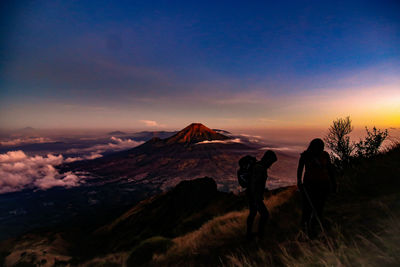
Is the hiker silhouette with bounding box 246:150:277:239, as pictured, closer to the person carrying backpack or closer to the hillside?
the person carrying backpack

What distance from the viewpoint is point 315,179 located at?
475 centimetres

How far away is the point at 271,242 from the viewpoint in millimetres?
5664

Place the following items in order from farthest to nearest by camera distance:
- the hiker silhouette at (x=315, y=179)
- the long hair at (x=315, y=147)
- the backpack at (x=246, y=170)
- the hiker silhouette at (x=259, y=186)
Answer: the backpack at (x=246, y=170) < the hiker silhouette at (x=259, y=186) < the long hair at (x=315, y=147) < the hiker silhouette at (x=315, y=179)

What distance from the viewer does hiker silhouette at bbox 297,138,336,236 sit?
187 inches

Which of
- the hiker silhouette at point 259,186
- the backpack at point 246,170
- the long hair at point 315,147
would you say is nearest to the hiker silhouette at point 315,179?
the long hair at point 315,147

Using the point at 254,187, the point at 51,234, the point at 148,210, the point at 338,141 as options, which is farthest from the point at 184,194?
the point at 254,187

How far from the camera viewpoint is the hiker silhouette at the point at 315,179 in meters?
4.74

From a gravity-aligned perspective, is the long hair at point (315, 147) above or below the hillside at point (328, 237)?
above

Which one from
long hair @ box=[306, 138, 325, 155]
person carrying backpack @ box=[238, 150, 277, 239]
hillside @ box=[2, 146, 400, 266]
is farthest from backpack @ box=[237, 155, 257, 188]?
hillside @ box=[2, 146, 400, 266]

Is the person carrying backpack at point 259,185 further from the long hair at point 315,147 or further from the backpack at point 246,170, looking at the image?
the long hair at point 315,147

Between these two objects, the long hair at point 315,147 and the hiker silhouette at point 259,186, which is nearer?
the long hair at point 315,147

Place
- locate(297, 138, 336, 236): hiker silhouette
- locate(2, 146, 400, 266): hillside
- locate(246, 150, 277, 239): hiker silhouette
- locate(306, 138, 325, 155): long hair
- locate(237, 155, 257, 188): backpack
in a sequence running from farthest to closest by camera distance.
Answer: locate(237, 155, 257, 188): backpack
locate(246, 150, 277, 239): hiker silhouette
locate(306, 138, 325, 155): long hair
locate(297, 138, 336, 236): hiker silhouette
locate(2, 146, 400, 266): hillside

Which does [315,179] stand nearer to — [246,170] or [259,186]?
[259,186]

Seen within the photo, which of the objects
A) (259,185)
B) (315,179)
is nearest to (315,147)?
(315,179)
